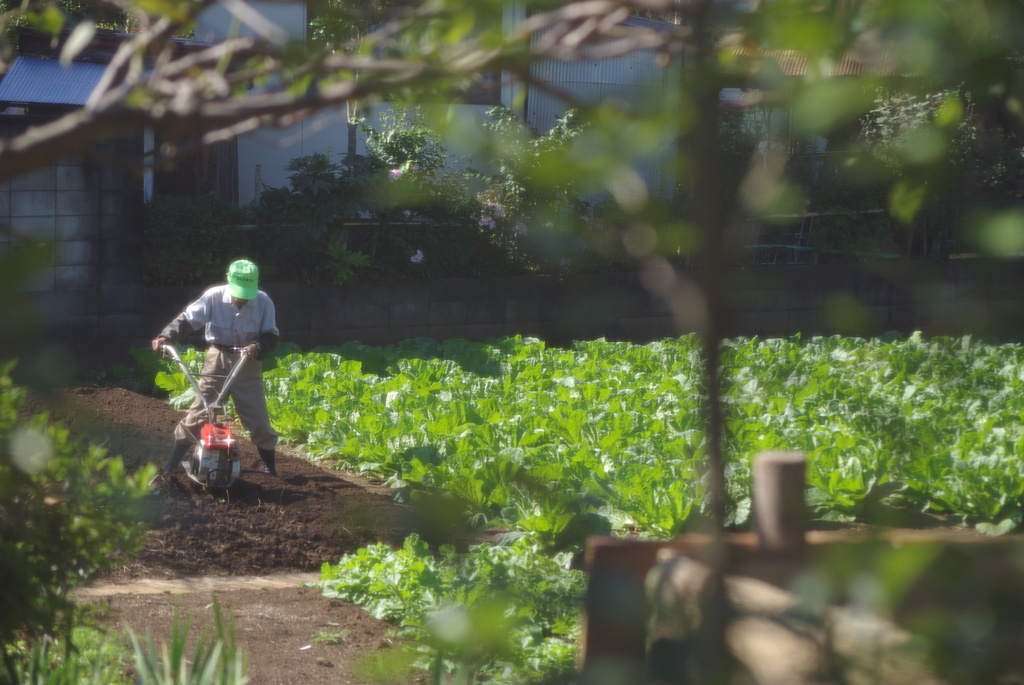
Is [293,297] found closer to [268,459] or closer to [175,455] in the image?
[268,459]

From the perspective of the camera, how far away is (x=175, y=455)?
7.16 meters

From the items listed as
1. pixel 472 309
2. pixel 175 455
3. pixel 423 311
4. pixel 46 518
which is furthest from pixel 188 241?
pixel 46 518

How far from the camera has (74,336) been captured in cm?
1029

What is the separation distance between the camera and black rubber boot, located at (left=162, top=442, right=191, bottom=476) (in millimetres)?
7137

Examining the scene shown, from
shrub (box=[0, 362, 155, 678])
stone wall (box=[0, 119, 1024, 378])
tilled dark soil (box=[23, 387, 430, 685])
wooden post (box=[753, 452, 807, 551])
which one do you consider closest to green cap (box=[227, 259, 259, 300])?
stone wall (box=[0, 119, 1024, 378])

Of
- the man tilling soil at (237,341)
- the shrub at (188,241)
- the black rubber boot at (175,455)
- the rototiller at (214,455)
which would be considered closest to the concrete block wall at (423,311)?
the shrub at (188,241)

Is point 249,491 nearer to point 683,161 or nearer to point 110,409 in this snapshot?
point 110,409

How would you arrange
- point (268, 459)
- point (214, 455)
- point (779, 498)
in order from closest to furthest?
1. point (779, 498)
2. point (214, 455)
3. point (268, 459)

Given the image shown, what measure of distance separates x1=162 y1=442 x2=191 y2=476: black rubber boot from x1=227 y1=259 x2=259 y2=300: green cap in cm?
112

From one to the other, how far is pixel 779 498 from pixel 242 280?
20.7 feet

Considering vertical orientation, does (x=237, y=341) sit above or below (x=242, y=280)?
below

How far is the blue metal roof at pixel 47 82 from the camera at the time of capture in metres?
11.0

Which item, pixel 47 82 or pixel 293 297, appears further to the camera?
pixel 293 297

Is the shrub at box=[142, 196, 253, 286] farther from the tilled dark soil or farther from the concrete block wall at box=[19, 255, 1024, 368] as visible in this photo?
the tilled dark soil
